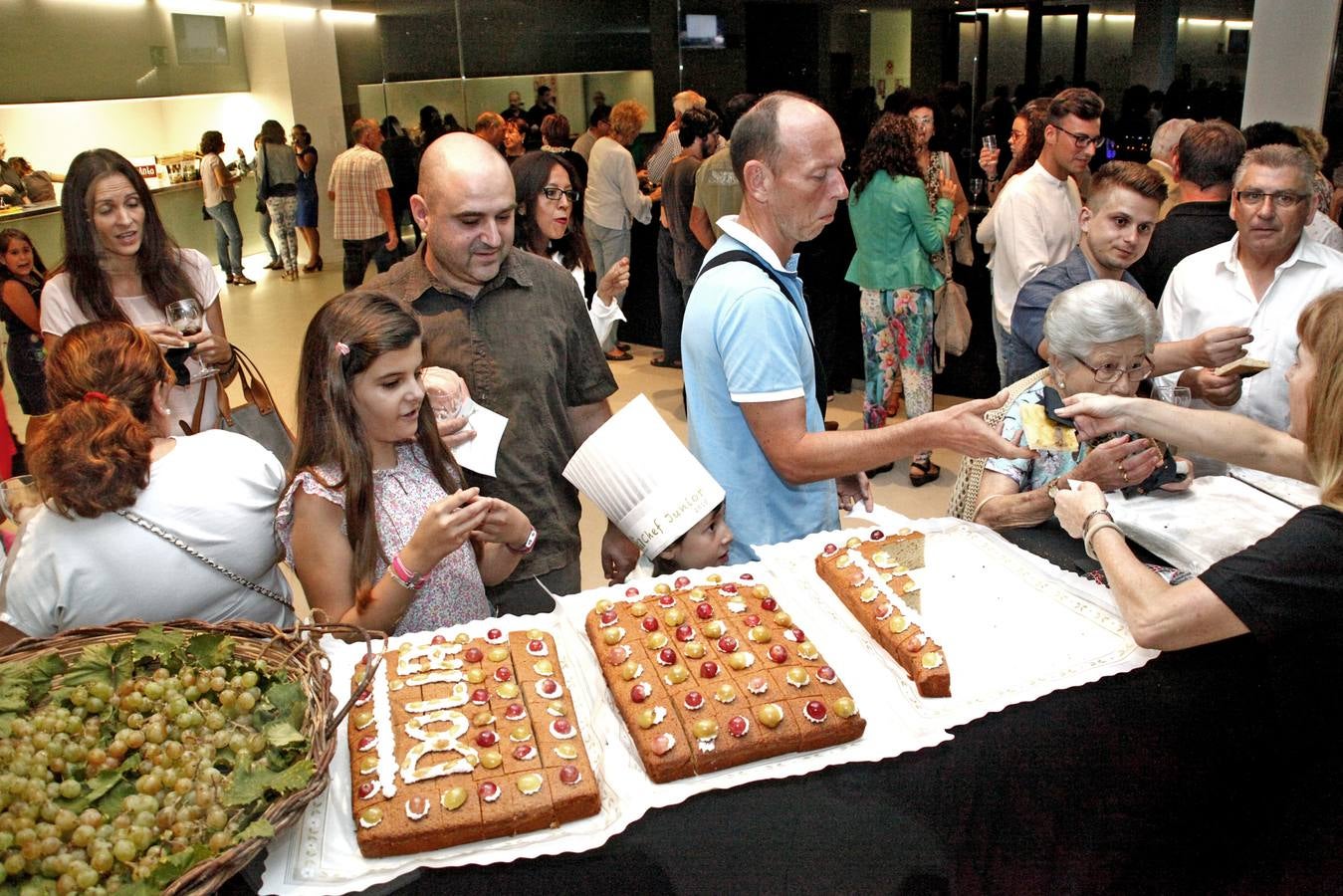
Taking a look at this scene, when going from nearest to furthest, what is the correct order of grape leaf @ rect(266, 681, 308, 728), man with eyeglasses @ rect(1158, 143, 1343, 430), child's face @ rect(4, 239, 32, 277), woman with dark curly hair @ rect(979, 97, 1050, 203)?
grape leaf @ rect(266, 681, 308, 728)
man with eyeglasses @ rect(1158, 143, 1343, 430)
child's face @ rect(4, 239, 32, 277)
woman with dark curly hair @ rect(979, 97, 1050, 203)

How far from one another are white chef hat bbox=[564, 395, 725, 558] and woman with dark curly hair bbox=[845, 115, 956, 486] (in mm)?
3408

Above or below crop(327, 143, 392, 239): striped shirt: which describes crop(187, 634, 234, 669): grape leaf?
below

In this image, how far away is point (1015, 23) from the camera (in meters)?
6.73

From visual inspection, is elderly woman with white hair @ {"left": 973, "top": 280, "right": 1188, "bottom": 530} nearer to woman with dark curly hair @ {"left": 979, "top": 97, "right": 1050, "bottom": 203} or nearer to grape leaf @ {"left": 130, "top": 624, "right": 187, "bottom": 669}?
grape leaf @ {"left": 130, "top": 624, "right": 187, "bottom": 669}

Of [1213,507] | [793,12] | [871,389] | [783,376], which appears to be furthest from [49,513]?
[793,12]

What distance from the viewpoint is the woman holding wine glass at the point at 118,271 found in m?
3.01

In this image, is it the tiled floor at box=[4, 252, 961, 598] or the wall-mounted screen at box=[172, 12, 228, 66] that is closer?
the tiled floor at box=[4, 252, 961, 598]

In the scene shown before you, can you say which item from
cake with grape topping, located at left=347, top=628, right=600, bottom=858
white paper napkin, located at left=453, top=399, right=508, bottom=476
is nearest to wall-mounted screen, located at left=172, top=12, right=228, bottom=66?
white paper napkin, located at left=453, top=399, right=508, bottom=476

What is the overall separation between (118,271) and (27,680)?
215cm

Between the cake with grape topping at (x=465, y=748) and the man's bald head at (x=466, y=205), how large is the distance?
0.95 m

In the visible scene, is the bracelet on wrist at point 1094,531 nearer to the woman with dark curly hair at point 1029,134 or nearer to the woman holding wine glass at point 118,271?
the woman holding wine glass at point 118,271

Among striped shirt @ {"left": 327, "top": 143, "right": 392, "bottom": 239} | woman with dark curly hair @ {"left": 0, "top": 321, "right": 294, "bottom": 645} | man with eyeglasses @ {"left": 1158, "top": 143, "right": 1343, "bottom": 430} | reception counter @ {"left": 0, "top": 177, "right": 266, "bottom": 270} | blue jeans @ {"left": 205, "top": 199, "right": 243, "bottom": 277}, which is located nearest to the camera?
woman with dark curly hair @ {"left": 0, "top": 321, "right": 294, "bottom": 645}

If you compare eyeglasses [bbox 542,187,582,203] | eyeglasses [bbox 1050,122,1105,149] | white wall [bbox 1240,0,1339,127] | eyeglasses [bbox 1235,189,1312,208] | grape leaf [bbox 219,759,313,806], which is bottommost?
grape leaf [bbox 219,759,313,806]

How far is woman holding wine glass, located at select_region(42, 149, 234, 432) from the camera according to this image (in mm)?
3014
